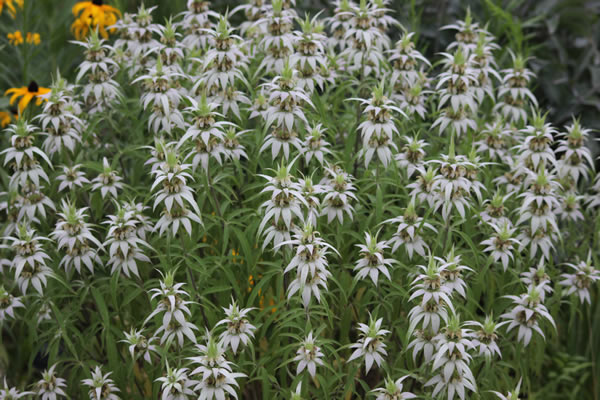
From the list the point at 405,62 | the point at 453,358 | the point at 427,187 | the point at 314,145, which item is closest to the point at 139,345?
the point at 314,145

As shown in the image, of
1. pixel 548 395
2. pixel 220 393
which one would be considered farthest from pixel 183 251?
pixel 548 395

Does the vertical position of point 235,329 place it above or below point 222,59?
below

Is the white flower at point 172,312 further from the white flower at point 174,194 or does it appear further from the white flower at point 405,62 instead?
the white flower at point 405,62

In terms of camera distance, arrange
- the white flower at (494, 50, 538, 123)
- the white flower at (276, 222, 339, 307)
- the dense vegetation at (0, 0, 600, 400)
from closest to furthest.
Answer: the white flower at (276, 222, 339, 307) < the dense vegetation at (0, 0, 600, 400) < the white flower at (494, 50, 538, 123)

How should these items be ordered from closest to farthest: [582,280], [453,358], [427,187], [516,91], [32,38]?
[453,358] < [427,187] < [582,280] < [516,91] < [32,38]

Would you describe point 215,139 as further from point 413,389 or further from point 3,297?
point 413,389

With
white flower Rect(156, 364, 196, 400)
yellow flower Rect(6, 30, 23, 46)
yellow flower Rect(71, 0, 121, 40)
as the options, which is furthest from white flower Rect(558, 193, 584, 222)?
yellow flower Rect(6, 30, 23, 46)

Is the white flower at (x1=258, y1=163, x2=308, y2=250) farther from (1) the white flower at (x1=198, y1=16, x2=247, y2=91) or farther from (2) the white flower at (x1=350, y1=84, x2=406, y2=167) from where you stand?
(1) the white flower at (x1=198, y1=16, x2=247, y2=91)

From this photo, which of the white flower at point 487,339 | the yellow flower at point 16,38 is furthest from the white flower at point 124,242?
the yellow flower at point 16,38

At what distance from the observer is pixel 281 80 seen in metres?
2.65

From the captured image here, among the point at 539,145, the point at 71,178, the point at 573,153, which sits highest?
the point at 539,145

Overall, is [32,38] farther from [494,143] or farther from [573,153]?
[573,153]

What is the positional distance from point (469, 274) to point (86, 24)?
2583mm

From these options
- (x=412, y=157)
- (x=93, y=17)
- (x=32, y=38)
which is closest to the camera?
(x=412, y=157)
